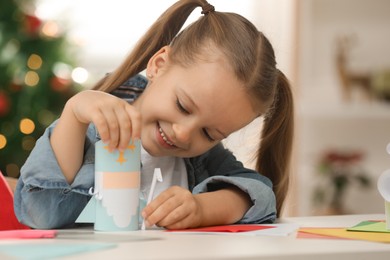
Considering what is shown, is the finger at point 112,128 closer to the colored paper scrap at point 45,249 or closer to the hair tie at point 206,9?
the colored paper scrap at point 45,249

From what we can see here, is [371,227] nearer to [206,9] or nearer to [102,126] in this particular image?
[102,126]

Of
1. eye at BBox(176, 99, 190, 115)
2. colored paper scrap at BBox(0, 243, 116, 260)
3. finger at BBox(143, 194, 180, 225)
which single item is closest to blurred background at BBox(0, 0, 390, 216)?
eye at BBox(176, 99, 190, 115)

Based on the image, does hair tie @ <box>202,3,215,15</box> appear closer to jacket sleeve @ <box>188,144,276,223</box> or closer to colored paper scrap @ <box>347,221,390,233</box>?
jacket sleeve @ <box>188,144,276,223</box>

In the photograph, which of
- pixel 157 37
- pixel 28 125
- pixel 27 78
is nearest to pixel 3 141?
pixel 28 125

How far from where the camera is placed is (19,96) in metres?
3.02

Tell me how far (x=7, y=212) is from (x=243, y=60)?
50 centimetres

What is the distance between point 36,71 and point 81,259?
2436 mm

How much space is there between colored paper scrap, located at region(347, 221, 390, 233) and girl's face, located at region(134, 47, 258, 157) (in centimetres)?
30

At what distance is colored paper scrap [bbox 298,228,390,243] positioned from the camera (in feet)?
3.10

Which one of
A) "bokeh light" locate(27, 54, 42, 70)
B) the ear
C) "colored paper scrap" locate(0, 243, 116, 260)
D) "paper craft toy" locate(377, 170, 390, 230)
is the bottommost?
"colored paper scrap" locate(0, 243, 116, 260)

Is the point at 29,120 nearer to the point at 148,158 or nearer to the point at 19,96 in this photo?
the point at 19,96

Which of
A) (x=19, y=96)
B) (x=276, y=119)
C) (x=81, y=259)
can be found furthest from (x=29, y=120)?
(x=81, y=259)

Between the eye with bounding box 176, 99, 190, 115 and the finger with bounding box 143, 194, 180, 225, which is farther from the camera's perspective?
the eye with bounding box 176, 99, 190, 115

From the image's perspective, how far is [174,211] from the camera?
1075 mm
